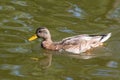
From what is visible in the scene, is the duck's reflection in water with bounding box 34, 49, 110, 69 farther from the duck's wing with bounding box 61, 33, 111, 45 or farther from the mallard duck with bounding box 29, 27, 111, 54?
the duck's wing with bounding box 61, 33, 111, 45

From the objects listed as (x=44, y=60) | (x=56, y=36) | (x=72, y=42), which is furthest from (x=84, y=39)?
(x=44, y=60)

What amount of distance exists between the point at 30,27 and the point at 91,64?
2.74m

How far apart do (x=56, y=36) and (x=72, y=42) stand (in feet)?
3.04

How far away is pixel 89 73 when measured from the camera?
10.8 metres

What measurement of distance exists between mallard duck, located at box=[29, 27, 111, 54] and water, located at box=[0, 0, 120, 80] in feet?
0.59

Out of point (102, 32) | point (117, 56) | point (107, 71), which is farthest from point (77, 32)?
point (107, 71)

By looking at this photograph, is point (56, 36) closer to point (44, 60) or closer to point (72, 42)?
point (72, 42)

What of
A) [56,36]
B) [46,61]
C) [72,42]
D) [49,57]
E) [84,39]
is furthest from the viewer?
[56,36]

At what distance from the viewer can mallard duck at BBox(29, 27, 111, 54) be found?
1238 cm

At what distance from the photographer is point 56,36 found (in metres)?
13.2

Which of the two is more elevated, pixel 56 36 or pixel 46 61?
pixel 56 36

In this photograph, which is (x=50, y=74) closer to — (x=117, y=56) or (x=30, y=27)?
(x=117, y=56)

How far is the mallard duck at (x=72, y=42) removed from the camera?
12.4 meters

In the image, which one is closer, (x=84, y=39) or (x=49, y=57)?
(x=49, y=57)
